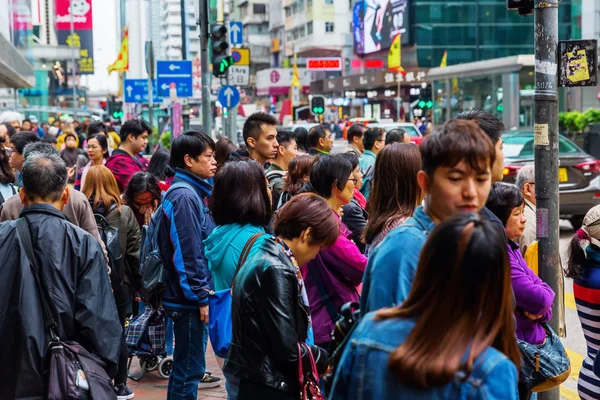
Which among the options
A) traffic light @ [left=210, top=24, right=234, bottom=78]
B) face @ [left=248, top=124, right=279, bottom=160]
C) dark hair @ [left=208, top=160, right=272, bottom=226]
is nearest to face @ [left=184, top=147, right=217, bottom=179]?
dark hair @ [left=208, top=160, right=272, bottom=226]

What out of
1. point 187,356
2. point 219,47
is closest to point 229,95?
point 219,47

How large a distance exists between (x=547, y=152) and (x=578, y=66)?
1.83 feet

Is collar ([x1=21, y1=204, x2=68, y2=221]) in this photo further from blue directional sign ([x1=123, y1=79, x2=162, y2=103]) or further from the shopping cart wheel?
blue directional sign ([x1=123, y1=79, x2=162, y2=103])

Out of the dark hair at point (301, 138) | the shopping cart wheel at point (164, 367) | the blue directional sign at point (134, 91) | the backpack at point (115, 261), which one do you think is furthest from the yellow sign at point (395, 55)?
the backpack at point (115, 261)

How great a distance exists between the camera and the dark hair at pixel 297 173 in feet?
23.6

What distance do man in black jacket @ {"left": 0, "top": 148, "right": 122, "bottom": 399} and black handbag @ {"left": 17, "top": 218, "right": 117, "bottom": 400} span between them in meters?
0.02

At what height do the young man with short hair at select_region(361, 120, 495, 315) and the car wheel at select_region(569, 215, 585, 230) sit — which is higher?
the young man with short hair at select_region(361, 120, 495, 315)

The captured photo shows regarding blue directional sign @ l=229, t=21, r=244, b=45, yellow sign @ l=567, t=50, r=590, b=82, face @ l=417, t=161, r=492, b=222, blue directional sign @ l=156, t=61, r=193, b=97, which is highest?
blue directional sign @ l=229, t=21, r=244, b=45

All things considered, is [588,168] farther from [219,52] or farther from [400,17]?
[400,17]

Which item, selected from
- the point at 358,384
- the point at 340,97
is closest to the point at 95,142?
the point at 358,384

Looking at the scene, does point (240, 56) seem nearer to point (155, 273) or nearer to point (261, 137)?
point (261, 137)

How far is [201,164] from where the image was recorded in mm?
6254

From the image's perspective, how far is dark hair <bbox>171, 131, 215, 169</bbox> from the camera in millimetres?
6250

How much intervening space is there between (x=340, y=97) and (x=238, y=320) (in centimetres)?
8820
